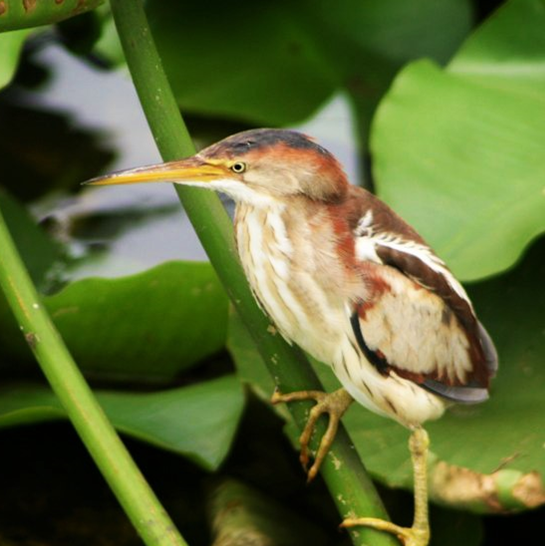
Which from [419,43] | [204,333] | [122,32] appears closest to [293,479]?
[204,333]

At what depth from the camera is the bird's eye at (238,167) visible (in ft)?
3.68

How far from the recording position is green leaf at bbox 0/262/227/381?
1.53 metres

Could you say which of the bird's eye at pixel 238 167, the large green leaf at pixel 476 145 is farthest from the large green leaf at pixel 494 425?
the bird's eye at pixel 238 167

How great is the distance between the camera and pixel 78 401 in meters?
1.09

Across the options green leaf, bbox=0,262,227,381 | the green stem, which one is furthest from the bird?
green leaf, bbox=0,262,227,381

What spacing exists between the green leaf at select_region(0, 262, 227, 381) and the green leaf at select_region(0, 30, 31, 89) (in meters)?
0.28

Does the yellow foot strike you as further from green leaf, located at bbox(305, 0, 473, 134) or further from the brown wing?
green leaf, located at bbox(305, 0, 473, 134)

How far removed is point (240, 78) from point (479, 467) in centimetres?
104

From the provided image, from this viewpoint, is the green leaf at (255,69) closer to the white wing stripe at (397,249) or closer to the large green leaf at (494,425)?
the large green leaf at (494,425)

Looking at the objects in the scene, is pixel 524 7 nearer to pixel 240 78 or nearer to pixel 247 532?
pixel 240 78

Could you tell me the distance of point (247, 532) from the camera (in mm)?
1431

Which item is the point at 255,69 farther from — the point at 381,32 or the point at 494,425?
the point at 494,425

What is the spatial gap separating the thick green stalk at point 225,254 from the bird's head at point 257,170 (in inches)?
1.2

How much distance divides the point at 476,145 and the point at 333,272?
510 mm
